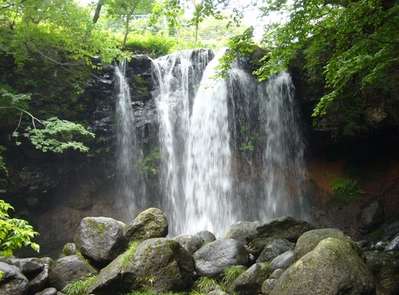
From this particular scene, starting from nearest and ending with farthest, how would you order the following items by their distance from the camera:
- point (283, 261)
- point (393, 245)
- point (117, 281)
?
1. point (117, 281)
2. point (283, 261)
3. point (393, 245)

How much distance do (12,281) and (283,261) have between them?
5.43 m

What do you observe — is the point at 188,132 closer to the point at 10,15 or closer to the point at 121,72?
the point at 121,72

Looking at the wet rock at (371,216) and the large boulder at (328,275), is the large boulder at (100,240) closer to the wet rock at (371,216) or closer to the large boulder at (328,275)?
the large boulder at (328,275)

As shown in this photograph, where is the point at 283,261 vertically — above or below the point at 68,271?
above

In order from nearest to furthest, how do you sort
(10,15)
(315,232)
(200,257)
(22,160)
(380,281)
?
(380,281), (315,232), (200,257), (10,15), (22,160)

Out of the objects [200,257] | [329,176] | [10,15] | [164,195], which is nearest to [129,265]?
[200,257]

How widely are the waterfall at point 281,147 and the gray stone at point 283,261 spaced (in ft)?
25.3

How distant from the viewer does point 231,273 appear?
817 cm

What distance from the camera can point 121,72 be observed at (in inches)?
644

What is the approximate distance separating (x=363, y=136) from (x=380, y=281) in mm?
8722

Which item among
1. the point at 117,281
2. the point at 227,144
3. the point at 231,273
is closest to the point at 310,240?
the point at 231,273

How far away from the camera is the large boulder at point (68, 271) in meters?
8.77

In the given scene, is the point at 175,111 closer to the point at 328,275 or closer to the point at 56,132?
the point at 56,132

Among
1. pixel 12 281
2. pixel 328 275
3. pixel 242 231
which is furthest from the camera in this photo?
pixel 242 231
